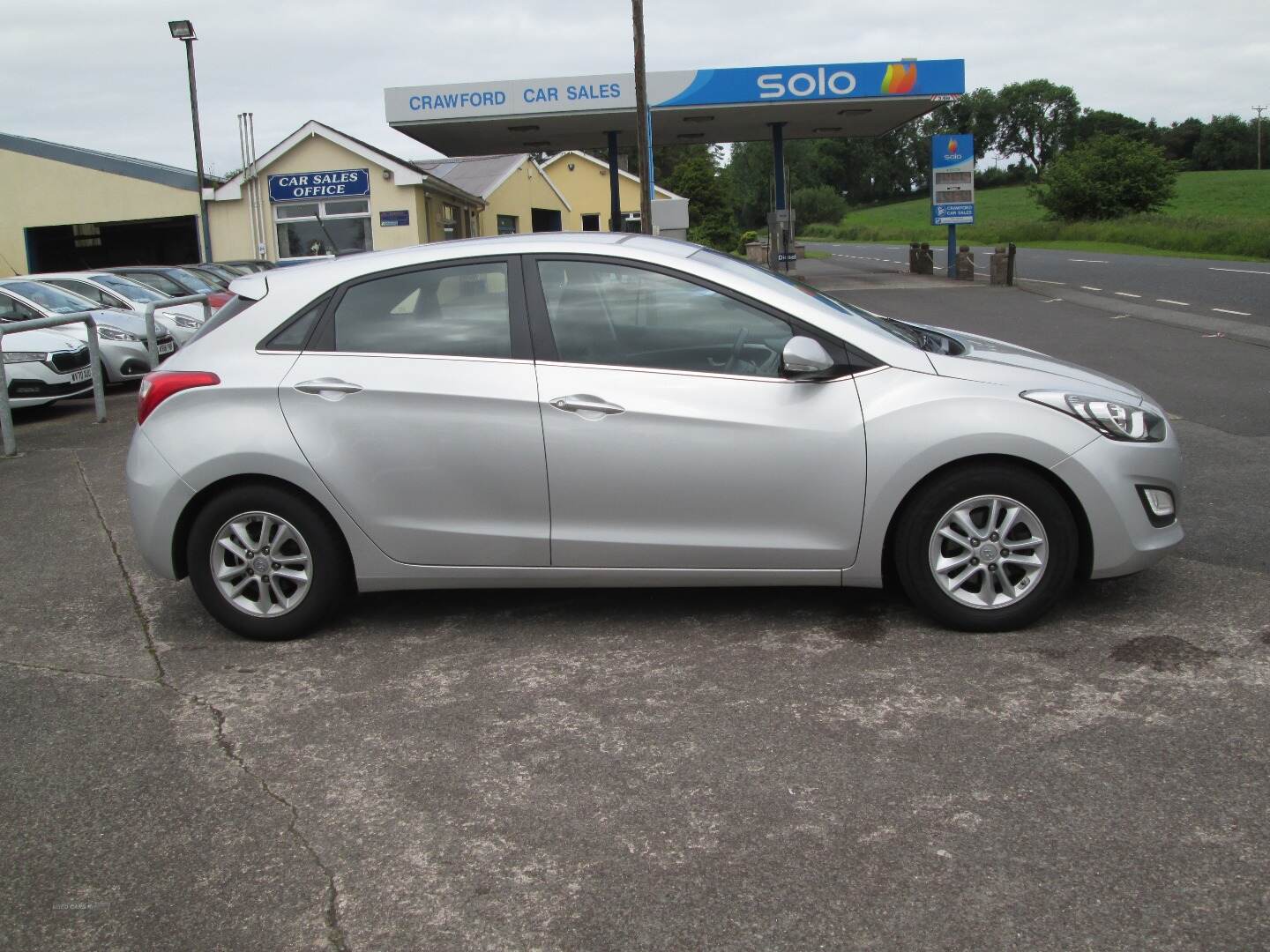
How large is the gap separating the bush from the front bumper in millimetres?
111322

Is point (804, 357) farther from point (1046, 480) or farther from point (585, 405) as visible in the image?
point (1046, 480)

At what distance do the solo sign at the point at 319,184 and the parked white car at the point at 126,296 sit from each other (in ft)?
51.9

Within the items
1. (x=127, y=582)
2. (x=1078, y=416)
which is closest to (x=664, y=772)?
(x=1078, y=416)

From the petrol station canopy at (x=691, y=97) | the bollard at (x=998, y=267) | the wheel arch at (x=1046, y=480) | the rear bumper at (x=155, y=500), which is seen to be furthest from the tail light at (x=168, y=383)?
the petrol station canopy at (x=691, y=97)

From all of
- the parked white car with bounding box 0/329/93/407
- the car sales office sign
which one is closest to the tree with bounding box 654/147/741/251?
the car sales office sign

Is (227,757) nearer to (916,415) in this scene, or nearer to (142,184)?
(916,415)

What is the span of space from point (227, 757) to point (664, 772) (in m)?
1.46

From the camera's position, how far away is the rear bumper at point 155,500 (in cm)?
493

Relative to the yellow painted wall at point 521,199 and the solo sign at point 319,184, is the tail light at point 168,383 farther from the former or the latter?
the yellow painted wall at point 521,199

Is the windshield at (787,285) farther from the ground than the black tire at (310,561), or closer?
farther from the ground

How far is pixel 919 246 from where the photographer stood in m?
32.2

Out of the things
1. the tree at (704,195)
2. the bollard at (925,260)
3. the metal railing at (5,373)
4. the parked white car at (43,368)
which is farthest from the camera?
the tree at (704,195)

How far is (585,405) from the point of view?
4688mm

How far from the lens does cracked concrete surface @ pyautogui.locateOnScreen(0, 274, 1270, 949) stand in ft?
9.54
